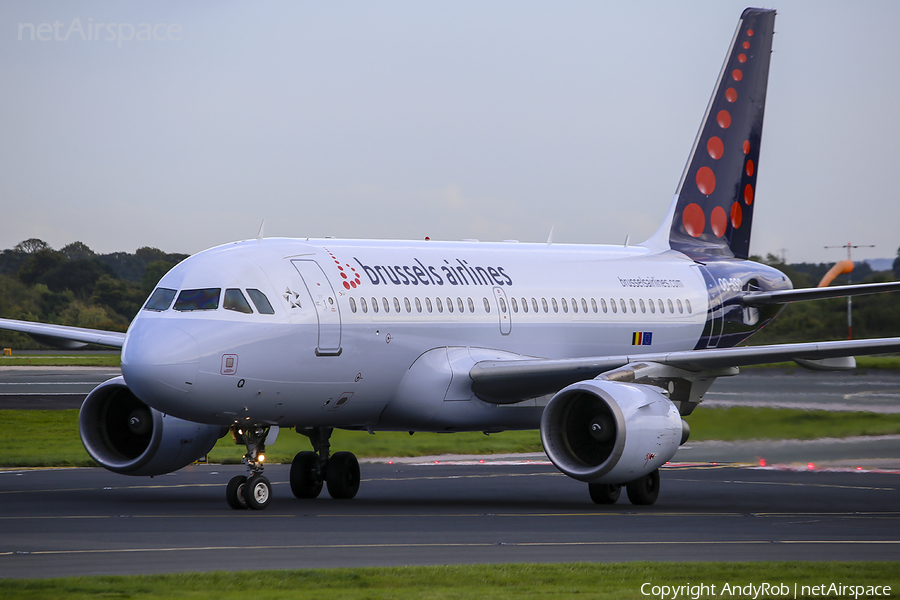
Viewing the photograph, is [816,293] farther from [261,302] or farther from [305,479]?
[261,302]

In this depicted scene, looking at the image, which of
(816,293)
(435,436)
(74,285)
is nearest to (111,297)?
(74,285)

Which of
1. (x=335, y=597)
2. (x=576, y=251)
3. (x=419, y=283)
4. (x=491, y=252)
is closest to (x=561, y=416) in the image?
(x=419, y=283)

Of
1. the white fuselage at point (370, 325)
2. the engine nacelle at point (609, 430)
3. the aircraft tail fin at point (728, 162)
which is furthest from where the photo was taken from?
the aircraft tail fin at point (728, 162)

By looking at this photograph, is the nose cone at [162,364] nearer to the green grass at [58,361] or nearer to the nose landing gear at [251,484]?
the nose landing gear at [251,484]

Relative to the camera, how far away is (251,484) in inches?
739

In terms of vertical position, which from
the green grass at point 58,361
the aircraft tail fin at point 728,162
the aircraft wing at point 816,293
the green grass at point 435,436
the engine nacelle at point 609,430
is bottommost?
the green grass at point 58,361

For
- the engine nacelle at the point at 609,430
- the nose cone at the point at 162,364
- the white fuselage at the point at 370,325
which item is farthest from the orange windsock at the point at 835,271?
the nose cone at the point at 162,364

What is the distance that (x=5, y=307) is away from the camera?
54.3m

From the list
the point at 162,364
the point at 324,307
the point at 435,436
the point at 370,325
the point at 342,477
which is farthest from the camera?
the point at 435,436

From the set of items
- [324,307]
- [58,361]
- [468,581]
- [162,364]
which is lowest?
[58,361]

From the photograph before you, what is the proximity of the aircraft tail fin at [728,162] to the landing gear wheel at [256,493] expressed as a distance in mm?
12669

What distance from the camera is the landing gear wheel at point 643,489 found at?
66.3 ft

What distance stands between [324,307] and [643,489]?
19.3ft

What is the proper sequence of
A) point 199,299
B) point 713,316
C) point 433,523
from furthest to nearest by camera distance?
point 713,316 → point 199,299 → point 433,523
